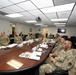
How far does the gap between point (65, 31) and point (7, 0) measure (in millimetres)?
11310

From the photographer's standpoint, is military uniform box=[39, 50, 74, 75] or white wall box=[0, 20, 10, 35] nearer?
military uniform box=[39, 50, 74, 75]

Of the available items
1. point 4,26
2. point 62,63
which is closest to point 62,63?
point 62,63

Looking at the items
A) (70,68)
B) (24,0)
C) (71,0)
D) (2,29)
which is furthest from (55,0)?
(2,29)

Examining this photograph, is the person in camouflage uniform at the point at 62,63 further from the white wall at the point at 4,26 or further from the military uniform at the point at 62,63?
the white wall at the point at 4,26

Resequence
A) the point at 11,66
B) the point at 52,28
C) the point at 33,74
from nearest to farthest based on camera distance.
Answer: the point at 11,66 < the point at 33,74 < the point at 52,28

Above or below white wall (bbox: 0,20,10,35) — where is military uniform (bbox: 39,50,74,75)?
below

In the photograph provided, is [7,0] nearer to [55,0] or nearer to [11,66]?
[55,0]

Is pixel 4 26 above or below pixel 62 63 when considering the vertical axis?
above

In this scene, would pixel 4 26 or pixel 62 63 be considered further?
pixel 4 26

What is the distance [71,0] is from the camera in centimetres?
220

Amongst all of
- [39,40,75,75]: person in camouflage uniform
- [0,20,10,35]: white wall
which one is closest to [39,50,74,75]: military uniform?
[39,40,75,75]: person in camouflage uniform

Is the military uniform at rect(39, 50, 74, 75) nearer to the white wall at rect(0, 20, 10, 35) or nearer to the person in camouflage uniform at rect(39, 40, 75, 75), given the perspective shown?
the person in camouflage uniform at rect(39, 40, 75, 75)

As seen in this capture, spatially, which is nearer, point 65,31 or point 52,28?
point 65,31

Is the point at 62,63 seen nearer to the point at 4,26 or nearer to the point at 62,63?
the point at 62,63
